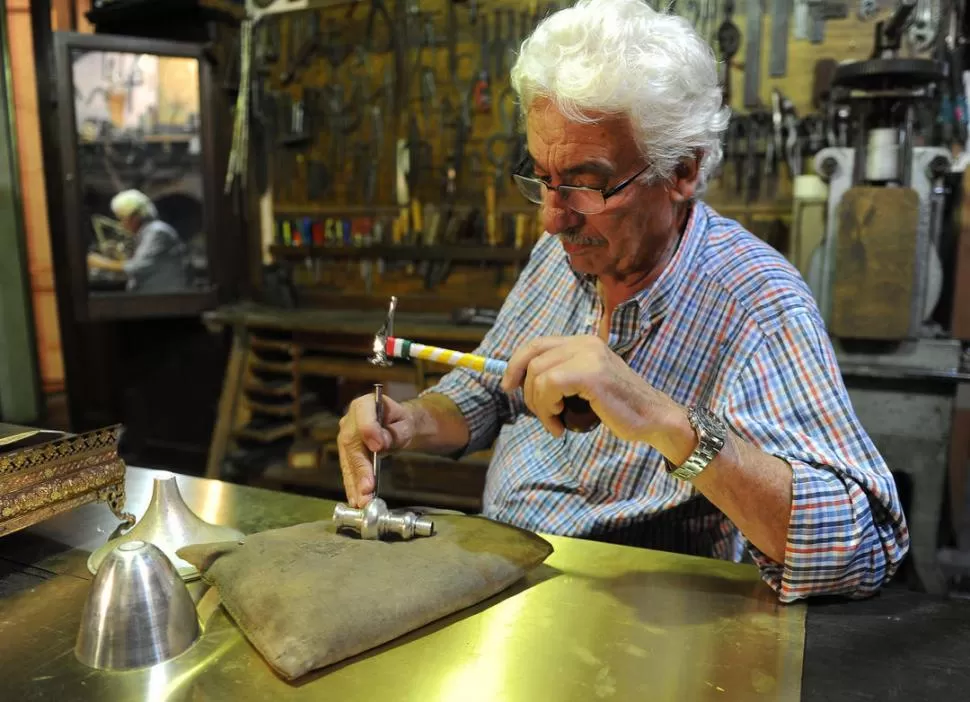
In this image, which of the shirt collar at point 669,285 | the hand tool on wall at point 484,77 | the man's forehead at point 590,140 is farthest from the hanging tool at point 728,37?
the man's forehead at point 590,140

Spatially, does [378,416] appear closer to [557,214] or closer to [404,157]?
[557,214]

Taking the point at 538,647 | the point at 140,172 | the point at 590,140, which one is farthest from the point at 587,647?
the point at 140,172

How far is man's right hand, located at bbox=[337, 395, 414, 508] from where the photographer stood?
1407 mm

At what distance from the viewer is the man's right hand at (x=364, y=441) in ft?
4.62

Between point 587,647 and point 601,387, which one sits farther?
point 601,387

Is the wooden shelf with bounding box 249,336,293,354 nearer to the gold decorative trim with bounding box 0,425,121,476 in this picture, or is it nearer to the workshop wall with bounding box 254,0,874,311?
the workshop wall with bounding box 254,0,874,311

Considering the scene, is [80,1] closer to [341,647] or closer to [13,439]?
[13,439]

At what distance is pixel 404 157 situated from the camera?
12.1 feet

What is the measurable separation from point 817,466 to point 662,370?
1.21ft

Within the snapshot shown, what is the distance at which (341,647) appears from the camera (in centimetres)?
95

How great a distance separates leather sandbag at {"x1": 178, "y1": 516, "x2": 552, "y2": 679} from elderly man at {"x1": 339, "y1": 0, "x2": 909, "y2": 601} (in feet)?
0.73

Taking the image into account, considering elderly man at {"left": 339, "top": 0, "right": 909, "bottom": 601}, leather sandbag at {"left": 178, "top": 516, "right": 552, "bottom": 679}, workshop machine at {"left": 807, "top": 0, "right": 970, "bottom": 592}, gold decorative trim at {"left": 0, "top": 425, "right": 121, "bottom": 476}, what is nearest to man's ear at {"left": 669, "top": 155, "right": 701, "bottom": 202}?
elderly man at {"left": 339, "top": 0, "right": 909, "bottom": 601}

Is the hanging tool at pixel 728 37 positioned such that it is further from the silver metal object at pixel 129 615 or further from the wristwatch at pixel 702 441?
the silver metal object at pixel 129 615

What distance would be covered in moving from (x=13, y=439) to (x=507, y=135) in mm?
2730
